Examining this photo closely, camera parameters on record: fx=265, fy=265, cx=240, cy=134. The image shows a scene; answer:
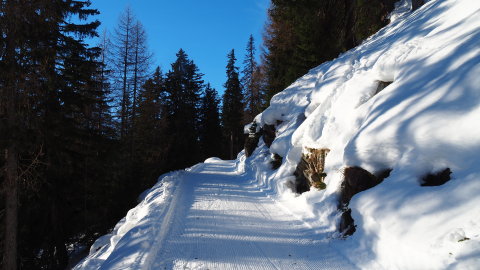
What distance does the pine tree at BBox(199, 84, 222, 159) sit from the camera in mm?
34406

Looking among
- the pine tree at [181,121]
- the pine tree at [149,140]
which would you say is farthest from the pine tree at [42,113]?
the pine tree at [181,121]

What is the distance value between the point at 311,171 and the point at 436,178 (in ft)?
12.4

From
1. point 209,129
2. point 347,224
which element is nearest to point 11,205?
point 347,224

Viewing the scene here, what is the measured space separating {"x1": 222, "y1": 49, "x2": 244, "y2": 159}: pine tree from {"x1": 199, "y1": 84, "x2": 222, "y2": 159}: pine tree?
4.76ft

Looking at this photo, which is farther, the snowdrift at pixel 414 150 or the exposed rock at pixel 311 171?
the exposed rock at pixel 311 171

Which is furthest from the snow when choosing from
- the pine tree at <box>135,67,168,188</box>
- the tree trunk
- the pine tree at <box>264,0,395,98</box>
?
the pine tree at <box>135,67,168,188</box>

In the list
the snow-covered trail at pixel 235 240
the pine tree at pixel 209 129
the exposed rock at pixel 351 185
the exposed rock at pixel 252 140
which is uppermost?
the pine tree at pixel 209 129

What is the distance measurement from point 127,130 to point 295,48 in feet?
42.0

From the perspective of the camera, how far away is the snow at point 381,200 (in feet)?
9.97

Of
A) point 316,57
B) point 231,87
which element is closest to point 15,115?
point 316,57

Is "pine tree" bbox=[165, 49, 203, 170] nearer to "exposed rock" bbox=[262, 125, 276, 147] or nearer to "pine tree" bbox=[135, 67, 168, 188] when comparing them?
"pine tree" bbox=[135, 67, 168, 188]

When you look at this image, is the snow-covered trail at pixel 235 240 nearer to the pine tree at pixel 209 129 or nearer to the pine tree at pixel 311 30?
the pine tree at pixel 311 30

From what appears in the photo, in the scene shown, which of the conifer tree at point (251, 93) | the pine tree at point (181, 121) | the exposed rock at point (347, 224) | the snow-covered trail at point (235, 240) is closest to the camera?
the snow-covered trail at point (235, 240)

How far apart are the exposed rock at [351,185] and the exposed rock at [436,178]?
0.71 m
